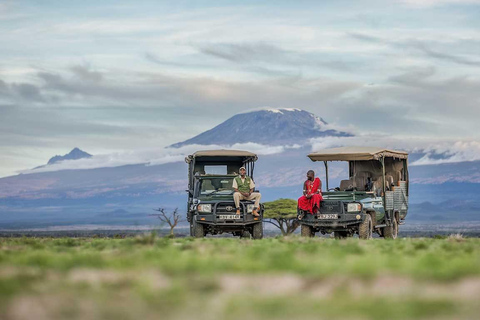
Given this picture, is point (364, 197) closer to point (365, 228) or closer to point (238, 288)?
point (365, 228)

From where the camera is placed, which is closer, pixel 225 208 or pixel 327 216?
pixel 327 216

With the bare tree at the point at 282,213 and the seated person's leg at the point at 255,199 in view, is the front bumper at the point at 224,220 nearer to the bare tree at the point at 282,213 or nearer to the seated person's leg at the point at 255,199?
the seated person's leg at the point at 255,199

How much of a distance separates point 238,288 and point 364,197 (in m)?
18.9

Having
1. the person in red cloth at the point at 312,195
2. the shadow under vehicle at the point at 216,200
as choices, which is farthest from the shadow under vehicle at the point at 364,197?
the shadow under vehicle at the point at 216,200

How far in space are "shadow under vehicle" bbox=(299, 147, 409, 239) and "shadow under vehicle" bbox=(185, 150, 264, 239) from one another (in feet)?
6.17

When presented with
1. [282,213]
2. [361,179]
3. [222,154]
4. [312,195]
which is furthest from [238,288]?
[282,213]

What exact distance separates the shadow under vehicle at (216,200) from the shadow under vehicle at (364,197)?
188cm

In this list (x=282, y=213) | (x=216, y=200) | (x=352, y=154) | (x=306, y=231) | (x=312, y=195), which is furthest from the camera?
(x=282, y=213)

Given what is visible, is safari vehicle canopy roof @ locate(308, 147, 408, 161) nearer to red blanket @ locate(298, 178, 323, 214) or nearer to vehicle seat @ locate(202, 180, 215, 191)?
red blanket @ locate(298, 178, 323, 214)

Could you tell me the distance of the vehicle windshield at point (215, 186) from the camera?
29641 millimetres

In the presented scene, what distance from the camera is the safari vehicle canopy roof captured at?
29.6 metres

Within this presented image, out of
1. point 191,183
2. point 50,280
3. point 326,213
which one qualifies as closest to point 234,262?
point 50,280

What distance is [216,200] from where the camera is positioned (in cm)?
2855

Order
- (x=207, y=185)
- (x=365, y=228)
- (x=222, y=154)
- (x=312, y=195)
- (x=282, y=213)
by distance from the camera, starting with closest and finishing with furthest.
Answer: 1. (x=365, y=228)
2. (x=312, y=195)
3. (x=207, y=185)
4. (x=222, y=154)
5. (x=282, y=213)
